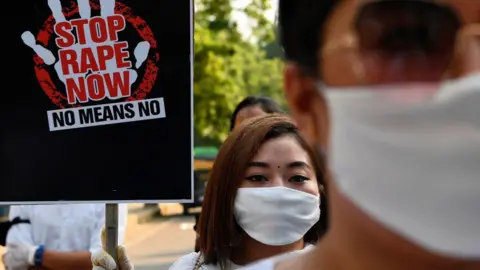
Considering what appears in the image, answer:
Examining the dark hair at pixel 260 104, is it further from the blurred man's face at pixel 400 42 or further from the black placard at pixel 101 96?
the blurred man's face at pixel 400 42

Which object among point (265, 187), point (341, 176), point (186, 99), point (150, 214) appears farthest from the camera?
point (150, 214)

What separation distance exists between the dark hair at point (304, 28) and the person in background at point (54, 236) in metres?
2.62

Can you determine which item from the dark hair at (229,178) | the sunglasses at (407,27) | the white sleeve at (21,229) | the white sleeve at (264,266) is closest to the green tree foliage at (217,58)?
the white sleeve at (21,229)

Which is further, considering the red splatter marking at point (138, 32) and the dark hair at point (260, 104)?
the dark hair at point (260, 104)

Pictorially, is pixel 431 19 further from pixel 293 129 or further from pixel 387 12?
pixel 293 129

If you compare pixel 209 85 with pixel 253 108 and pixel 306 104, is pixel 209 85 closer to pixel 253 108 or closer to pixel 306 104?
pixel 253 108

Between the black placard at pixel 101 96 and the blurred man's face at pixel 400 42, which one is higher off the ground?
the blurred man's face at pixel 400 42

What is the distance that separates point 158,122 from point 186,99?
0.13 m

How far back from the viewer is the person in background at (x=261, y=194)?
8.33 feet

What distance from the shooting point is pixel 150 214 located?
17922 millimetres

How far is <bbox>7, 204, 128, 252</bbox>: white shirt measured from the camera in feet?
12.8

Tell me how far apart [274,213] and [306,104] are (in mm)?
1254

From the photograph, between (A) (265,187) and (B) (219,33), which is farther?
(B) (219,33)

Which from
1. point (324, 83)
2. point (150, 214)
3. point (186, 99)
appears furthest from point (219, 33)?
point (324, 83)
